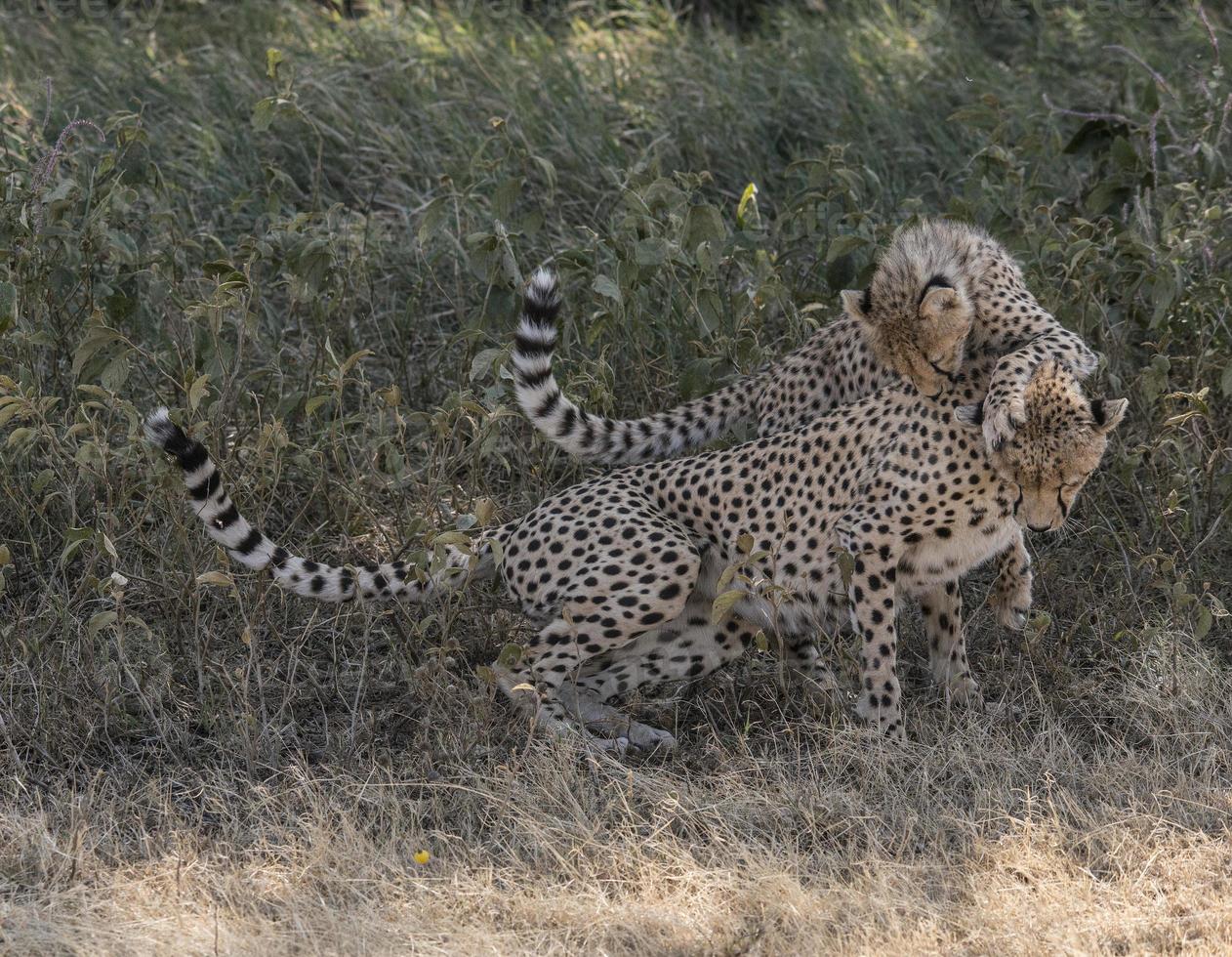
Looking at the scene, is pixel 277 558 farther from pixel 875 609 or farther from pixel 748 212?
pixel 748 212

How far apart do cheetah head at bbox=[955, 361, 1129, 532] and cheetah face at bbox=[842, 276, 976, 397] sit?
252mm

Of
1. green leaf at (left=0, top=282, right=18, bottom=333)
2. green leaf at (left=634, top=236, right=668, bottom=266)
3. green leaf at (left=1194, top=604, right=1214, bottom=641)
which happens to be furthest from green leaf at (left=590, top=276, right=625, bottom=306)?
green leaf at (left=1194, top=604, right=1214, bottom=641)

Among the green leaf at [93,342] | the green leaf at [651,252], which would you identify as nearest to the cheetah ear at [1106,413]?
the green leaf at [651,252]

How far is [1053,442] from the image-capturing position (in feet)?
10.3

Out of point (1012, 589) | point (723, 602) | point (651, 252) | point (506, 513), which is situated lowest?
point (506, 513)

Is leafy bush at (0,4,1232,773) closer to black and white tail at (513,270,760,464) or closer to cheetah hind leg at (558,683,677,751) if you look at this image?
black and white tail at (513,270,760,464)

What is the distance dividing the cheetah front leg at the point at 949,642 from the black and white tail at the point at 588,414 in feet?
2.41

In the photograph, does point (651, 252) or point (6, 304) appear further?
point (651, 252)

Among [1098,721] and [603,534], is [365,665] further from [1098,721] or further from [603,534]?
[1098,721]

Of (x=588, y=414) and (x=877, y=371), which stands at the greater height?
(x=877, y=371)

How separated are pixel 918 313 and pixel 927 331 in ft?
0.13

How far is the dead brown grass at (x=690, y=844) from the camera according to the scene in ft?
8.52

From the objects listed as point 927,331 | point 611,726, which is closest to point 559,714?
point 611,726

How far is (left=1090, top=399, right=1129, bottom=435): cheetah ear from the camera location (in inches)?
122
